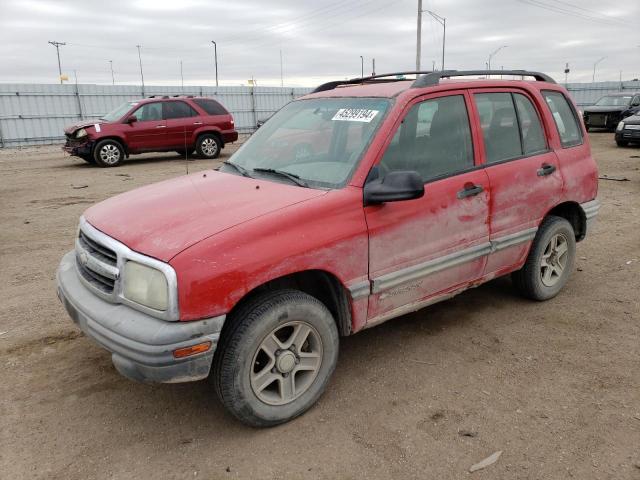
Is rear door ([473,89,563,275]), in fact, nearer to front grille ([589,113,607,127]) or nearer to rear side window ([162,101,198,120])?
rear side window ([162,101,198,120])

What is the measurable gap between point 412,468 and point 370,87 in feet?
8.14

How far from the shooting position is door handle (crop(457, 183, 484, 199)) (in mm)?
3447

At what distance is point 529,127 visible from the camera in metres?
4.10

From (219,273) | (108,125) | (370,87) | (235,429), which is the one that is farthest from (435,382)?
(108,125)

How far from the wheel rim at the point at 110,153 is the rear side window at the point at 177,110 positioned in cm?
160

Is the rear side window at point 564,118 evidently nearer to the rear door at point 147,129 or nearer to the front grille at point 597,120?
the rear door at point 147,129

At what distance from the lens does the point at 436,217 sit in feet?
10.9

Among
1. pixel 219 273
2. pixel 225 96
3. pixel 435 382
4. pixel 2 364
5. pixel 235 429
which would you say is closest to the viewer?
pixel 219 273

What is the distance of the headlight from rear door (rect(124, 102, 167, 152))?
12299 mm

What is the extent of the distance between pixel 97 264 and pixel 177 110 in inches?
493

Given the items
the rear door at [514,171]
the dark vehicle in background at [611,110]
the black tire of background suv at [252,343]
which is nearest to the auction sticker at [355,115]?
the rear door at [514,171]

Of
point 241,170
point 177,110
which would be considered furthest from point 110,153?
point 241,170

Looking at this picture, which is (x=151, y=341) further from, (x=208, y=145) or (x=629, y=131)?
(x=629, y=131)

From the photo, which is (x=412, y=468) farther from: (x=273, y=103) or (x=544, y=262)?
(x=273, y=103)
